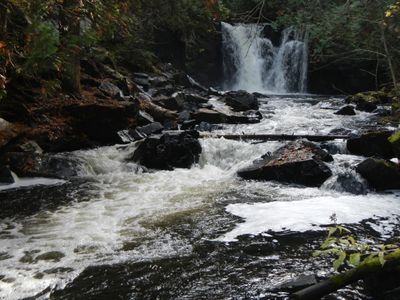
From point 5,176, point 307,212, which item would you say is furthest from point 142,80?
point 307,212

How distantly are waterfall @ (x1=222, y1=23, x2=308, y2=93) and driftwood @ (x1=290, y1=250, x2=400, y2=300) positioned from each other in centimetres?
2308

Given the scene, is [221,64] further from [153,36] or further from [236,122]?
[236,122]

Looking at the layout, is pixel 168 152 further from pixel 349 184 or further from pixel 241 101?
pixel 241 101

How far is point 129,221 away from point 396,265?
393 centimetres

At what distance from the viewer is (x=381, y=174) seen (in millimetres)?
7859

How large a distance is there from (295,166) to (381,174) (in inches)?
62.8

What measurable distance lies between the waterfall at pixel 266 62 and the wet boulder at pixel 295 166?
17.4 meters

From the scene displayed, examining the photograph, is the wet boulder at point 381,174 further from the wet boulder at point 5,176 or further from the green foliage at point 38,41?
the wet boulder at point 5,176

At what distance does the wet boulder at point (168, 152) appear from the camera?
9820mm

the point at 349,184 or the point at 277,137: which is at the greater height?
the point at 277,137

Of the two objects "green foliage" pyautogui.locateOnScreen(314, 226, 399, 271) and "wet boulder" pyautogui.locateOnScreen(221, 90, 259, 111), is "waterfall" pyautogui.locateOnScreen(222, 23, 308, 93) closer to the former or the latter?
"wet boulder" pyautogui.locateOnScreen(221, 90, 259, 111)

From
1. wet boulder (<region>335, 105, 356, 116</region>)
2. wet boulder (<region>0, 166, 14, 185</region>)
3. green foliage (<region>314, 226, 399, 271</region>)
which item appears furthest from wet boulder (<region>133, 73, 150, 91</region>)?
green foliage (<region>314, 226, 399, 271</region>)

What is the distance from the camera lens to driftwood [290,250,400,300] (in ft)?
11.4

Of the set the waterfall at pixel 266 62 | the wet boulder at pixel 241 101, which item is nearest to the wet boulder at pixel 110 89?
the wet boulder at pixel 241 101
